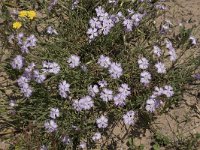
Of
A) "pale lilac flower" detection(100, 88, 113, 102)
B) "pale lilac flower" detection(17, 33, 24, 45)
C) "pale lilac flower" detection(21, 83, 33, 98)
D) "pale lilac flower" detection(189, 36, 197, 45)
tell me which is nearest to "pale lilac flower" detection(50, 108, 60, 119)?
"pale lilac flower" detection(21, 83, 33, 98)

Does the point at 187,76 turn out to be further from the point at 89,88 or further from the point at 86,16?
the point at 86,16

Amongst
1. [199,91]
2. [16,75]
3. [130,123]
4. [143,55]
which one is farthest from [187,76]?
[16,75]

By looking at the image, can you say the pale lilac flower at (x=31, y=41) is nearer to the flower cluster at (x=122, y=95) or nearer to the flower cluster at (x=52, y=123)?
the flower cluster at (x=52, y=123)

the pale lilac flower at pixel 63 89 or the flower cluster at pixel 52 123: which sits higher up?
the pale lilac flower at pixel 63 89

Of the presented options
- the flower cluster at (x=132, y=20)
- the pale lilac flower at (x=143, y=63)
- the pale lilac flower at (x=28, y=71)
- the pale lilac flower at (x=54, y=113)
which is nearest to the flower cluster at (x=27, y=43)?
the pale lilac flower at (x=28, y=71)

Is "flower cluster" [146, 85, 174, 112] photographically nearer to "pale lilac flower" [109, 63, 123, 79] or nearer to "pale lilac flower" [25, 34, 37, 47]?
"pale lilac flower" [109, 63, 123, 79]

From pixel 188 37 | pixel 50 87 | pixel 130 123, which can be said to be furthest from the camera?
pixel 188 37

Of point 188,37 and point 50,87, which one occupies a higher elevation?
point 188,37
